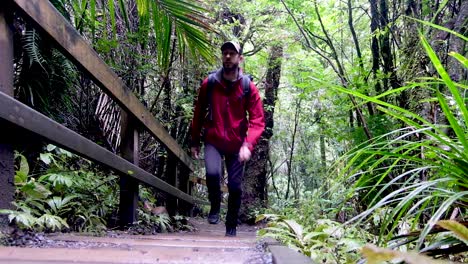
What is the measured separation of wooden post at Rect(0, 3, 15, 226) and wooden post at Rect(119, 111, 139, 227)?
128 cm

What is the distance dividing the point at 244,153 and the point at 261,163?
556cm

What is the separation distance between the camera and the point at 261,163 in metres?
9.09

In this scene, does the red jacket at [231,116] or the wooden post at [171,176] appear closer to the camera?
the red jacket at [231,116]

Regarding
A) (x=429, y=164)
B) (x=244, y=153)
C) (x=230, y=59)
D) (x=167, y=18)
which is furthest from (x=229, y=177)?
(x=429, y=164)

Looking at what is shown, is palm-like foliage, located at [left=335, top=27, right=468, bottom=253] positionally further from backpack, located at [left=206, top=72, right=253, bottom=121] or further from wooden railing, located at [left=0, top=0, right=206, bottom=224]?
backpack, located at [left=206, top=72, right=253, bottom=121]

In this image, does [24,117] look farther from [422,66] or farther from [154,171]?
[154,171]

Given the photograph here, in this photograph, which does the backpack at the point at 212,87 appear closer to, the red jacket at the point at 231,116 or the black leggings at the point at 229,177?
the red jacket at the point at 231,116

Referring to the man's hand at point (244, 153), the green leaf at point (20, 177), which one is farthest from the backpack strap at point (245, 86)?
the green leaf at point (20, 177)

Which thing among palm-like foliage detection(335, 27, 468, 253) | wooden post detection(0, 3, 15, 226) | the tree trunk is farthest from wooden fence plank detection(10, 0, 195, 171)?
the tree trunk

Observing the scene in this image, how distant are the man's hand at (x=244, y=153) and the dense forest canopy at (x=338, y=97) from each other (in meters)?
0.52

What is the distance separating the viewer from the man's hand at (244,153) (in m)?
3.56

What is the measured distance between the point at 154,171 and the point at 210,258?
18.3ft

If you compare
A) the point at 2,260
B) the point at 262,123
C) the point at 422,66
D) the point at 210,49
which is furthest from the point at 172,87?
the point at 2,260

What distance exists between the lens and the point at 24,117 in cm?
185
